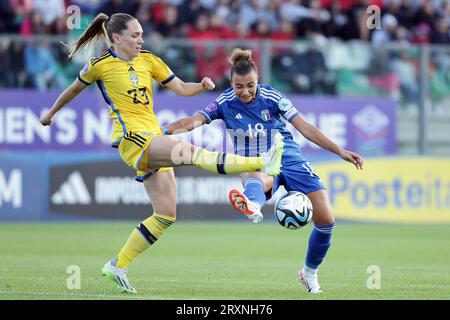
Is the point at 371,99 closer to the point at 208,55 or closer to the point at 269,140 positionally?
the point at 208,55

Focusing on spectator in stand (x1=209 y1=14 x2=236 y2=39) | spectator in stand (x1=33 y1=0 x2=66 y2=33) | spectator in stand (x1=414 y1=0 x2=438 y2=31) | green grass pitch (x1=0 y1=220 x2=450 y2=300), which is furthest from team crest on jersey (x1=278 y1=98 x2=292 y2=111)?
spectator in stand (x1=414 y1=0 x2=438 y2=31)

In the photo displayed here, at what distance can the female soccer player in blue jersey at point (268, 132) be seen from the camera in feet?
29.6

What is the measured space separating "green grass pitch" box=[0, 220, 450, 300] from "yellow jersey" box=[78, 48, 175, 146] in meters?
1.49

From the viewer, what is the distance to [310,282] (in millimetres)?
9211

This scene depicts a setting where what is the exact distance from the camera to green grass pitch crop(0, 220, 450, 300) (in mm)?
9000

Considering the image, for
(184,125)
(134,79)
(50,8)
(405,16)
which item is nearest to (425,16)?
(405,16)

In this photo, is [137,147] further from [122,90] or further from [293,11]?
[293,11]

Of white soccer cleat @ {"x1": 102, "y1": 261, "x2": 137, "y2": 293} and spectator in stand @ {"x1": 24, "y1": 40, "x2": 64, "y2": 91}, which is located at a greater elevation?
spectator in stand @ {"x1": 24, "y1": 40, "x2": 64, "y2": 91}

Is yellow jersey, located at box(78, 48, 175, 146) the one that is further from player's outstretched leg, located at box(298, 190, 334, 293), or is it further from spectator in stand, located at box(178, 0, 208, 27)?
spectator in stand, located at box(178, 0, 208, 27)

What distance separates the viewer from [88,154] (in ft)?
60.8

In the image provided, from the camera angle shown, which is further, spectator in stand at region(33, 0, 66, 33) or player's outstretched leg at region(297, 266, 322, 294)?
spectator in stand at region(33, 0, 66, 33)

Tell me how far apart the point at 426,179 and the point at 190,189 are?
4.60m

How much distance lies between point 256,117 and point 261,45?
1016 centimetres
